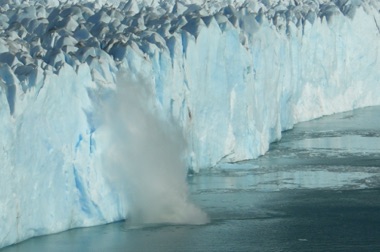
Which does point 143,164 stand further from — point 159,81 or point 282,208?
point 159,81

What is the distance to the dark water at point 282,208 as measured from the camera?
1384 cm

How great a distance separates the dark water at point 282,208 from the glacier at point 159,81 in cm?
33

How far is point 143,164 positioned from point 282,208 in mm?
2138

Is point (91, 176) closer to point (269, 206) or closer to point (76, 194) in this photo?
point (76, 194)

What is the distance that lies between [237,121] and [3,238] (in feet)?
23.8

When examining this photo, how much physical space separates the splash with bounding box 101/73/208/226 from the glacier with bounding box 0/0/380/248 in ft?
0.47

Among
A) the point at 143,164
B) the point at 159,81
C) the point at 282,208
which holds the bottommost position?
the point at 282,208

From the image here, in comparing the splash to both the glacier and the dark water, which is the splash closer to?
the glacier

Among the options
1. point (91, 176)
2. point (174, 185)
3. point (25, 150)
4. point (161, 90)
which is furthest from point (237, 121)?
point (25, 150)

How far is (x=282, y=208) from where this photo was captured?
16.0 m

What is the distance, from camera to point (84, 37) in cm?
1880

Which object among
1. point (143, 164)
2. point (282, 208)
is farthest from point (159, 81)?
point (282, 208)

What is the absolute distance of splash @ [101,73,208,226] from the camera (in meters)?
14.7

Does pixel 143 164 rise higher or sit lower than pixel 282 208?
higher
